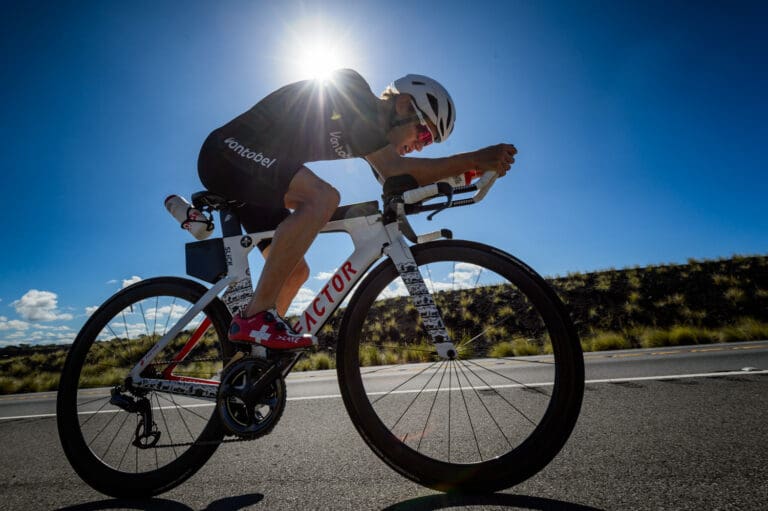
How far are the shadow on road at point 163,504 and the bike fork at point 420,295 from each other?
1.01m

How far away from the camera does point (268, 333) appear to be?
1.76 metres

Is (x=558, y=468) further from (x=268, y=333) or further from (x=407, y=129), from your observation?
(x=407, y=129)

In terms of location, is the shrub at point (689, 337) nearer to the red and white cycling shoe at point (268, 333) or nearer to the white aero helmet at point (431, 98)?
the white aero helmet at point (431, 98)

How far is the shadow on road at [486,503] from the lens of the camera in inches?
50.2

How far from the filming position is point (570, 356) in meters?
1.49

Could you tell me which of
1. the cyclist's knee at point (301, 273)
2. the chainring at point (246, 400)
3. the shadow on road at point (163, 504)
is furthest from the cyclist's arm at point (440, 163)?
the shadow on road at point (163, 504)

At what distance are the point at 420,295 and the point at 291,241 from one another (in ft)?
2.30

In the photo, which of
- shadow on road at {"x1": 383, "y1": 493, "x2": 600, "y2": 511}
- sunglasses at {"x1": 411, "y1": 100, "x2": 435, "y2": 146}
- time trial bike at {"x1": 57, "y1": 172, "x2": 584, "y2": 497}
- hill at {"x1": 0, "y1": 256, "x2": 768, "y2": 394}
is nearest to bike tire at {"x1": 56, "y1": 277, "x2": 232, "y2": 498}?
time trial bike at {"x1": 57, "y1": 172, "x2": 584, "y2": 497}

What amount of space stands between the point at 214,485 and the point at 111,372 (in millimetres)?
8929

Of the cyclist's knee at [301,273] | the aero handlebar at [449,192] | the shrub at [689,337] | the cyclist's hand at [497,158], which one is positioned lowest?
the shrub at [689,337]

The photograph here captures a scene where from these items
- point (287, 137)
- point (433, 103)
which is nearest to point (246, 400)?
point (287, 137)

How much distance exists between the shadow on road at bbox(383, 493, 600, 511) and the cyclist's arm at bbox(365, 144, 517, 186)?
1.39 m

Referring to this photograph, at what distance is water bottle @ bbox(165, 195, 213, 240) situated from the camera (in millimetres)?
2188

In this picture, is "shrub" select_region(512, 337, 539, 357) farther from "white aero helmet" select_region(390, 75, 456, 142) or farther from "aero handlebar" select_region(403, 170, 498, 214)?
"aero handlebar" select_region(403, 170, 498, 214)
